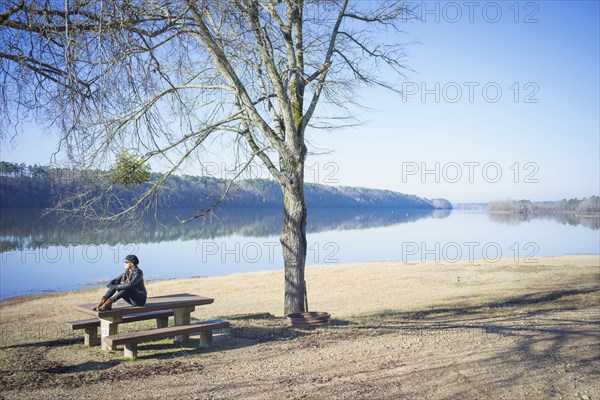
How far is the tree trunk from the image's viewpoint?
1084cm

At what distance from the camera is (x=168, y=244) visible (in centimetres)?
5097

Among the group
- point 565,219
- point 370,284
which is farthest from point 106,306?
point 565,219

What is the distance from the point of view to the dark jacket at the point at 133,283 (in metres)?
8.16

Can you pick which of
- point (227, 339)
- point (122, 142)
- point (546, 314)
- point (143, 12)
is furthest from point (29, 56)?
point (546, 314)

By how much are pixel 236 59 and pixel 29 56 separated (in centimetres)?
459

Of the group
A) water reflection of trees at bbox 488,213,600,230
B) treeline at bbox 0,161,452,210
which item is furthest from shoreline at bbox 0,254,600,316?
water reflection of trees at bbox 488,213,600,230

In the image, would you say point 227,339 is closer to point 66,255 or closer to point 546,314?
point 546,314

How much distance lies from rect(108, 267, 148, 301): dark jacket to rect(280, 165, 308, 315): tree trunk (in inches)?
133

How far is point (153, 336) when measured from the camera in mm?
7859

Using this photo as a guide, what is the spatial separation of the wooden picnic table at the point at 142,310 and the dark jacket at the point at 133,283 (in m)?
0.26

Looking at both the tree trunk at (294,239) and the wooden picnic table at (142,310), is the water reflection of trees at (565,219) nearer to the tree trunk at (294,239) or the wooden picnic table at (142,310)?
the tree trunk at (294,239)

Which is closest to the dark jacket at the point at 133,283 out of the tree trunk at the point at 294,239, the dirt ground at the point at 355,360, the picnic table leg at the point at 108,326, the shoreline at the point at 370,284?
the picnic table leg at the point at 108,326

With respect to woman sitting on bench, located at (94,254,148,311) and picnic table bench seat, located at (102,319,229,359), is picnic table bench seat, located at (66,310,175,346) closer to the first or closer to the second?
woman sitting on bench, located at (94,254,148,311)

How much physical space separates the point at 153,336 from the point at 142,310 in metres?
0.53
